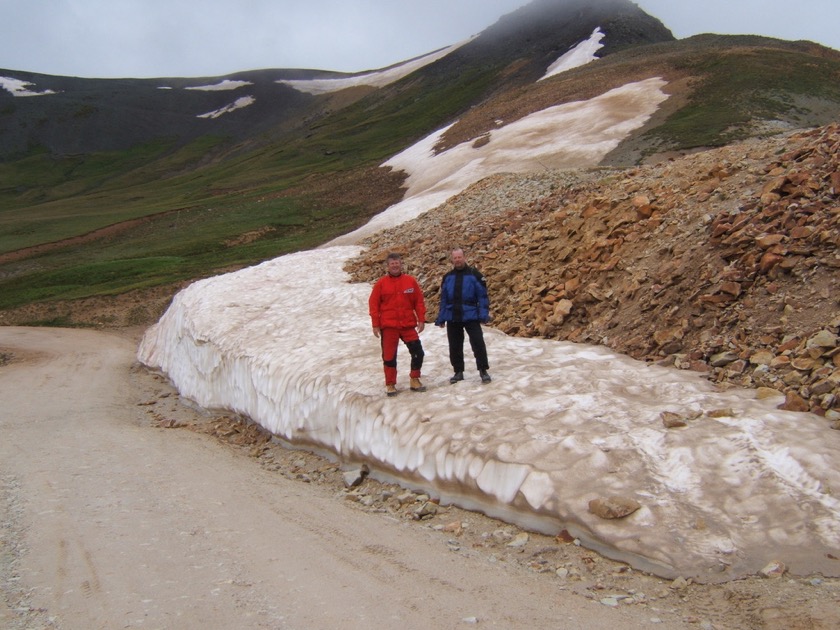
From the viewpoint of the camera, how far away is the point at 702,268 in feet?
37.3

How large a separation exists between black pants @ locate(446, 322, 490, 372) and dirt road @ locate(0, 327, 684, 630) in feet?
9.01

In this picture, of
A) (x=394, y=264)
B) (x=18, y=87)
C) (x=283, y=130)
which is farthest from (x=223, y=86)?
(x=394, y=264)

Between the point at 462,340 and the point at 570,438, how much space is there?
2928 mm

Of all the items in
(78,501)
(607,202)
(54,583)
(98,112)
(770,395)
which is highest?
(98,112)

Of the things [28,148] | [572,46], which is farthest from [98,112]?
[572,46]

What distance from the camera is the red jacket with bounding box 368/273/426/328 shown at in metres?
10.6

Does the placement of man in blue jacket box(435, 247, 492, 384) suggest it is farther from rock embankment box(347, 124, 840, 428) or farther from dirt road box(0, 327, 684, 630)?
dirt road box(0, 327, 684, 630)

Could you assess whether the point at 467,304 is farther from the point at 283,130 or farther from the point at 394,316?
the point at 283,130

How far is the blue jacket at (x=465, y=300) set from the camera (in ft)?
33.8

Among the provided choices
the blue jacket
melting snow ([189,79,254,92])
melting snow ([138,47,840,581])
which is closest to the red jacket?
the blue jacket

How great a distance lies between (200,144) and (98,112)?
33096 mm

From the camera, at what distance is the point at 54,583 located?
6.58 m

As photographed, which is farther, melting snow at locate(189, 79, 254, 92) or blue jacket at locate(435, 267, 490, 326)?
melting snow at locate(189, 79, 254, 92)

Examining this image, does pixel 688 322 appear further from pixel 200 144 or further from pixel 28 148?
pixel 28 148
